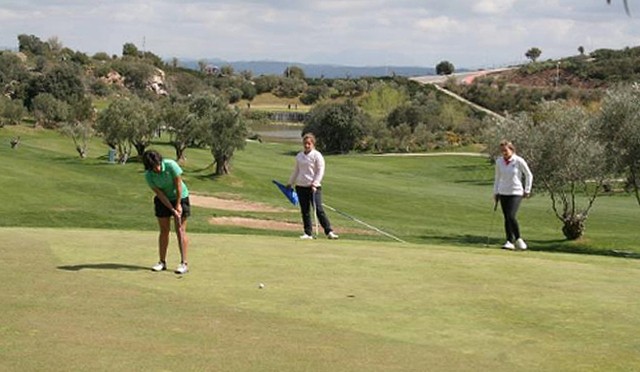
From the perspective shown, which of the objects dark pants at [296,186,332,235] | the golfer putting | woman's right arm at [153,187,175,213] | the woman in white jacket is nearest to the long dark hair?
the golfer putting

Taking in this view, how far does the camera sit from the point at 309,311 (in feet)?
33.4

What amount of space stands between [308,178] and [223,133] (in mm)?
33407

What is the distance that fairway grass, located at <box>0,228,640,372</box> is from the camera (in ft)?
26.7

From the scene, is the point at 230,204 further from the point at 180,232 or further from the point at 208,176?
the point at 180,232

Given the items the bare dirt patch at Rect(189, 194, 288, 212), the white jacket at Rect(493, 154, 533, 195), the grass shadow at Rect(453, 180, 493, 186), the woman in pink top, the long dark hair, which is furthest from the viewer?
the grass shadow at Rect(453, 180, 493, 186)

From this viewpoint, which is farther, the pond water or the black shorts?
the pond water

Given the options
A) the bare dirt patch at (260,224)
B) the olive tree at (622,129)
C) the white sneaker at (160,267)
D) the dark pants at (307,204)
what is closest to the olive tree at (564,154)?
the olive tree at (622,129)

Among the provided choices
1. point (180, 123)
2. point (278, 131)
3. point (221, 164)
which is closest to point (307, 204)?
point (221, 164)

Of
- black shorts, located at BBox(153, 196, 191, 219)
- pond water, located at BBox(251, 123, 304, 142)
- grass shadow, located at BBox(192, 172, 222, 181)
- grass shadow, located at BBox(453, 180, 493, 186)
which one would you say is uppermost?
black shorts, located at BBox(153, 196, 191, 219)

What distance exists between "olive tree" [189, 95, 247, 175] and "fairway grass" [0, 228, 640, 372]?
1382 inches

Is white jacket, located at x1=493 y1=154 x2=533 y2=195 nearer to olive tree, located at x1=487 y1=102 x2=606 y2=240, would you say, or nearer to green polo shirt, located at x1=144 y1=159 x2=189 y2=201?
green polo shirt, located at x1=144 y1=159 x2=189 y2=201

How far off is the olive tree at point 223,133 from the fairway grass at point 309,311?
115ft

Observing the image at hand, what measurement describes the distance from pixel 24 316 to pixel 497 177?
11674mm

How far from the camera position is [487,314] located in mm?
10297
